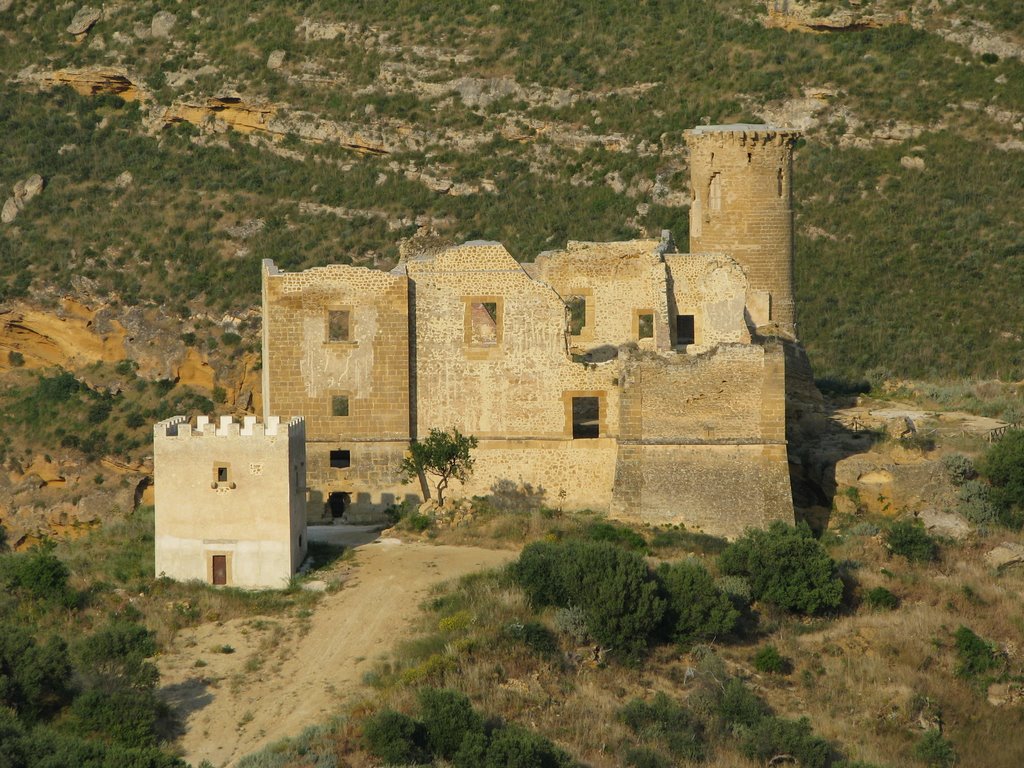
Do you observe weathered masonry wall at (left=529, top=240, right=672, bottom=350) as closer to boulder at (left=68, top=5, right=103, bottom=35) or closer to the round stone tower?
the round stone tower

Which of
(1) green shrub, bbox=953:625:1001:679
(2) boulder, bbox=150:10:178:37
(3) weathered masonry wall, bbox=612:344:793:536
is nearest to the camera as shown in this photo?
(1) green shrub, bbox=953:625:1001:679

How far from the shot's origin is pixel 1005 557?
106 ft

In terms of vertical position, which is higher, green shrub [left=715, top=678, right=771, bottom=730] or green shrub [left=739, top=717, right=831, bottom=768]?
green shrub [left=715, top=678, right=771, bottom=730]

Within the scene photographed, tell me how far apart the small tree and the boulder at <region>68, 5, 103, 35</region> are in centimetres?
4261

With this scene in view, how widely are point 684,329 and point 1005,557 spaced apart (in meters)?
7.37

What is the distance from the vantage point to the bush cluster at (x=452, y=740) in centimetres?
2475

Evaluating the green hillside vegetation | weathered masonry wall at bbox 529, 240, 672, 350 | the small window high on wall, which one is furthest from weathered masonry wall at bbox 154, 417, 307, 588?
the green hillside vegetation

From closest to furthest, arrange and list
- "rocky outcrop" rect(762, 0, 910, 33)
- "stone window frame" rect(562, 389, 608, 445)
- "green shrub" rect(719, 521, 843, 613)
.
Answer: "green shrub" rect(719, 521, 843, 613) < "stone window frame" rect(562, 389, 608, 445) < "rocky outcrop" rect(762, 0, 910, 33)

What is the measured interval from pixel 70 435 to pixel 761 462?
25857mm

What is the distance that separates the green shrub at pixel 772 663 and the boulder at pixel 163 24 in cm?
4688

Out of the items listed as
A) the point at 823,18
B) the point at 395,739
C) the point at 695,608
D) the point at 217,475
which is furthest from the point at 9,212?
the point at 395,739

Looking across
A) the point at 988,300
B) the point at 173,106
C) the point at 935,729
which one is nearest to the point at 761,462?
the point at 935,729

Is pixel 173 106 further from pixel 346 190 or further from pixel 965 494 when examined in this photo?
pixel 965 494

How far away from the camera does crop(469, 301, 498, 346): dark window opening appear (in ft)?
110
